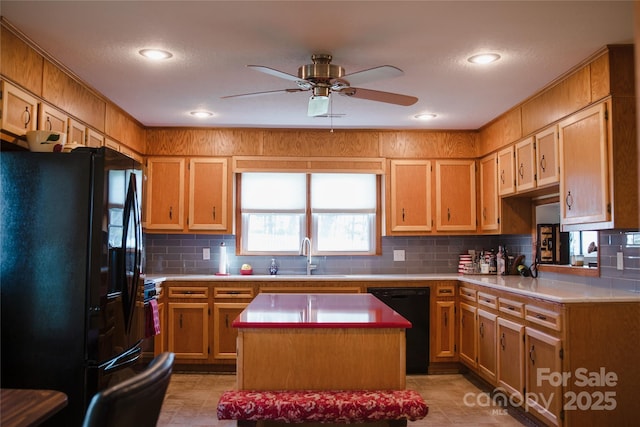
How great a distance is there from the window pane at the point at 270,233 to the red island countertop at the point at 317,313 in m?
2.04

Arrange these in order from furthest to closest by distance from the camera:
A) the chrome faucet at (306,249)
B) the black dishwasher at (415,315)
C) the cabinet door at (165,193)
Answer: the chrome faucet at (306,249) < the cabinet door at (165,193) < the black dishwasher at (415,315)

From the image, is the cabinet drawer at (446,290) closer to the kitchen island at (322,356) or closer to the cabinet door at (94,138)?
the kitchen island at (322,356)

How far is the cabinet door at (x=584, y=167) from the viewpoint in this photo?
10.4 ft

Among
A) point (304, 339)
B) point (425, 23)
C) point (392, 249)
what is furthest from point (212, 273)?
point (425, 23)

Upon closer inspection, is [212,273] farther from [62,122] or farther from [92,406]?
[92,406]

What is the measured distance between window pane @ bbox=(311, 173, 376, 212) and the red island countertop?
2162 mm

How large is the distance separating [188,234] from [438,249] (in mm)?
2709

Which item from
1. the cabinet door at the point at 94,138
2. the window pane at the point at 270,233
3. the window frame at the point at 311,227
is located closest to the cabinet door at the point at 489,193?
the window frame at the point at 311,227

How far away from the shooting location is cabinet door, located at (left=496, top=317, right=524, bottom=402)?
352 cm

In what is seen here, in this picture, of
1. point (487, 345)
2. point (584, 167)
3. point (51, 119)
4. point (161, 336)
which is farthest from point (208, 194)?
point (584, 167)

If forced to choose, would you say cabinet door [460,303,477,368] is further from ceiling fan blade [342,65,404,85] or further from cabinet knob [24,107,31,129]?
cabinet knob [24,107,31,129]

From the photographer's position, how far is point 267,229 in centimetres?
561

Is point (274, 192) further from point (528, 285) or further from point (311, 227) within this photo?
point (528, 285)

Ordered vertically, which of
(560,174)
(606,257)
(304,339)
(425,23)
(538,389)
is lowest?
(538,389)
